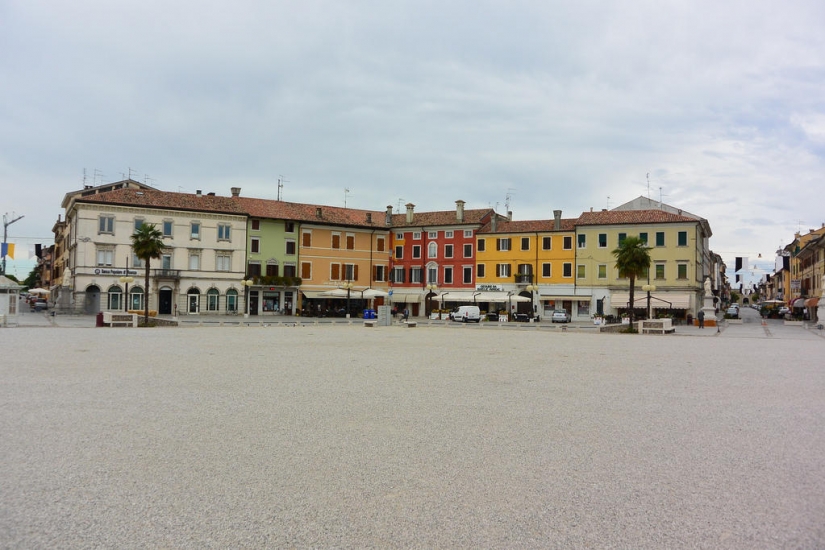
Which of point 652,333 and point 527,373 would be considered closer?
point 527,373

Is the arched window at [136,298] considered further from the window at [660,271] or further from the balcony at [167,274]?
the window at [660,271]

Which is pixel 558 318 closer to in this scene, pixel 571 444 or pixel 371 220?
pixel 371 220

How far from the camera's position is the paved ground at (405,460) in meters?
5.11

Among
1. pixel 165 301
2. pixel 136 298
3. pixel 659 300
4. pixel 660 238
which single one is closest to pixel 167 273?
pixel 165 301

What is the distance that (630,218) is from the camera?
59.1m

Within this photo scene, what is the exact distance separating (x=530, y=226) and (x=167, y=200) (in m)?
34.1

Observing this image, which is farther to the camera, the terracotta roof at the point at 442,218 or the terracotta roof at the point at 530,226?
the terracotta roof at the point at 442,218

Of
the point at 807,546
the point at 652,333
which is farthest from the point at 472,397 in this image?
the point at 652,333

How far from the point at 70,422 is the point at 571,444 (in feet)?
21.6

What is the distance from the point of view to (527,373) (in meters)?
15.3

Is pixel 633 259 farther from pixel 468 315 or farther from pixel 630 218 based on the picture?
pixel 630 218

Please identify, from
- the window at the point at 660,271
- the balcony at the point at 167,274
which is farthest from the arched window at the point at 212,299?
the window at the point at 660,271

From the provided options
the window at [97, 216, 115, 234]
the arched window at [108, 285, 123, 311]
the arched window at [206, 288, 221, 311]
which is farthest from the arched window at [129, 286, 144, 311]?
the arched window at [206, 288, 221, 311]

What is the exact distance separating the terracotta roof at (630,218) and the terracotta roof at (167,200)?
3257cm
